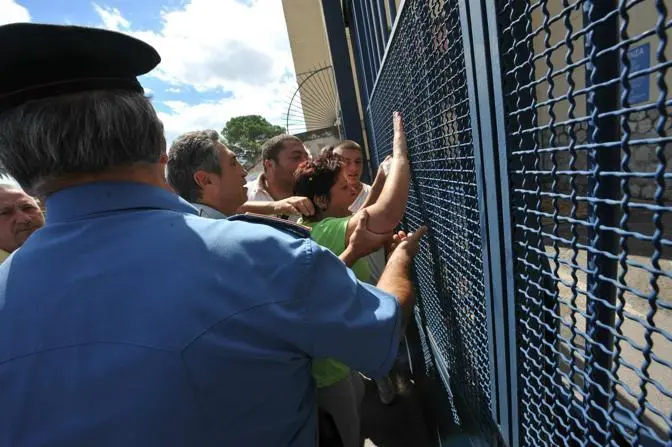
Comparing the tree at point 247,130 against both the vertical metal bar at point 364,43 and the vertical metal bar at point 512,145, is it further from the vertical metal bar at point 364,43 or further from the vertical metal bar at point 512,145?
the vertical metal bar at point 512,145

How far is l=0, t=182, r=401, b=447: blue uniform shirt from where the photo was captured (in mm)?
811

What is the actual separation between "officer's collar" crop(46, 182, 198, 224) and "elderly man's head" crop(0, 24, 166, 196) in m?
0.03

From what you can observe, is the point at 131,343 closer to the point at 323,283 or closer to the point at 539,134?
the point at 323,283

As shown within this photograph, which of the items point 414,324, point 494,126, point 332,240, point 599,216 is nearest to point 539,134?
point 494,126

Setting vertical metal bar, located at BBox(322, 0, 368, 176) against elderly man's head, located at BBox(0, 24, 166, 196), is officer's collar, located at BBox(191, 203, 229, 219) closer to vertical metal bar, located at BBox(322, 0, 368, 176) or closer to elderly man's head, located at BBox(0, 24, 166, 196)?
elderly man's head, located at BBox(0, 24, 166, 196)

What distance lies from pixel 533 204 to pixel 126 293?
89 cm

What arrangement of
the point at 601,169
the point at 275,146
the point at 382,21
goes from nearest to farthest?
the point at 601,169, the point at 382,21, the point at 275,146

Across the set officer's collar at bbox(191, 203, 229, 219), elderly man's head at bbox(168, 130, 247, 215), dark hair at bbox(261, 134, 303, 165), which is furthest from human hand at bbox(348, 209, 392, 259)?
dark hair at bbox(261, 134, 303, 165)

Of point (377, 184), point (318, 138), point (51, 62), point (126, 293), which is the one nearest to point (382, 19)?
point (377, 184)

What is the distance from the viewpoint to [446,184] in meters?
1.54

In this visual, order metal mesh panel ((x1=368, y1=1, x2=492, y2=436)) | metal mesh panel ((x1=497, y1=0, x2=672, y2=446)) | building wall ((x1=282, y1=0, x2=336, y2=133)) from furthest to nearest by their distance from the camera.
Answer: building wall ((x1=282, y1=0, x2=336, y2=133)) → metal mesh panel ((x1=368, y1=1, x2=492, y2=436)) → metal mesh panel ((x1=497, y1=0, x2=672, y2=446))

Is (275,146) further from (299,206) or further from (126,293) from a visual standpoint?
(126,293)

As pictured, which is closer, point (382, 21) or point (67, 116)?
point (67, 116)

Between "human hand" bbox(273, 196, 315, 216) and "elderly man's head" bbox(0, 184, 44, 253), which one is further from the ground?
"elderly man's head" bbox(0, 184, 44, 253)
